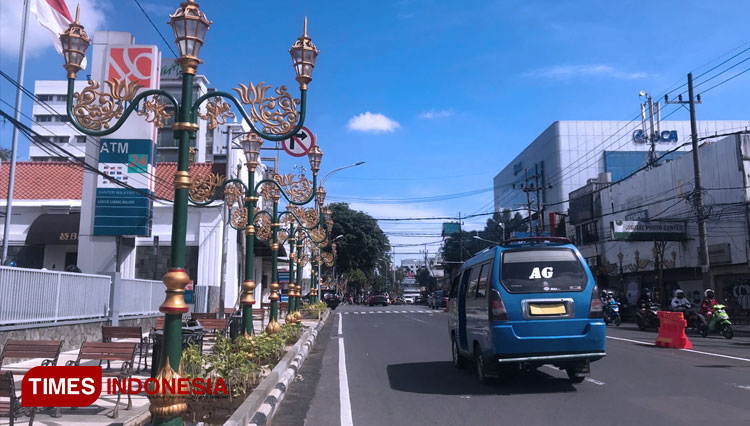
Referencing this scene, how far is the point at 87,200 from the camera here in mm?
22484

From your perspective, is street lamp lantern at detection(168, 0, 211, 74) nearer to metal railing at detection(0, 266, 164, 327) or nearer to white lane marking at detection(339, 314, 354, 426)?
white lane marking at detection(339, 314, 354, 426)

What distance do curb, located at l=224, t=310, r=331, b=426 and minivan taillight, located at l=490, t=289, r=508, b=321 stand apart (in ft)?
11.0

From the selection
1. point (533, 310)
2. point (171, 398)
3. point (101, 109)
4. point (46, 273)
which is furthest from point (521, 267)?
point (46, 273)

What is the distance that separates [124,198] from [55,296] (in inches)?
355

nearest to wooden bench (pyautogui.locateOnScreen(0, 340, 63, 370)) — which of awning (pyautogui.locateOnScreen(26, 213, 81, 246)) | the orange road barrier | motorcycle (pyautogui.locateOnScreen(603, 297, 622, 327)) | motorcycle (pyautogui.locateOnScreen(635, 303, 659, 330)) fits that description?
the orange road barrier

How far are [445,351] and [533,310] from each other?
653cm

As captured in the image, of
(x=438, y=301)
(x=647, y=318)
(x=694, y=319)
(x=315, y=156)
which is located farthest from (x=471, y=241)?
(x=315, y=156)

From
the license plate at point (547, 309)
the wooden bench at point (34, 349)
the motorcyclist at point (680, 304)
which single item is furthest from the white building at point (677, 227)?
the wooden bench at point (34, 349)

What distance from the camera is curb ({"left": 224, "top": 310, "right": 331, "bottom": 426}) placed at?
6234 millimetres

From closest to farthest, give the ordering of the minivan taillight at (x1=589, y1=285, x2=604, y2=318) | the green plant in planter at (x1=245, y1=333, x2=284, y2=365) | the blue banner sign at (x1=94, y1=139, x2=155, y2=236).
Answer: the minivan taillight at (x1=589, y1=285, x2=604, y2=318) → the green plant in planter at (x1=245, y1=333, x2=284, y2=365) → the blue banner sign at (x1=94, y1=139, x2=155, y2=236)

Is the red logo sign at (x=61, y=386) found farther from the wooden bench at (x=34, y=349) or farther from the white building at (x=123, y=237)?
the white building at (x=123, y=237)

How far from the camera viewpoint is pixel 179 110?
5.94 metres

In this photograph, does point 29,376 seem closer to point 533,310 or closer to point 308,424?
point 308,424

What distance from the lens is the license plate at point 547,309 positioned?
834 centimetres
